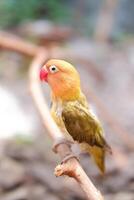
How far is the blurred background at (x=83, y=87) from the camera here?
2.26 meters

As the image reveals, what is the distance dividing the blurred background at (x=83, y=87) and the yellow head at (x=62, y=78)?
1.16 metres

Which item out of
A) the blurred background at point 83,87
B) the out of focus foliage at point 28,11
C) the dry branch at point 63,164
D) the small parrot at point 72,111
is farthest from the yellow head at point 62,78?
the out of focus foliage at point 28,11

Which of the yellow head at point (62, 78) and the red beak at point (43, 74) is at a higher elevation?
the red beak at point (43, 74)

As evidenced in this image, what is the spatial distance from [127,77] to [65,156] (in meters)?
2.53

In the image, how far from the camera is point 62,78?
2.90 feet

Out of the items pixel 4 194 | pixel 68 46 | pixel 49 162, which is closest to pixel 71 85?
pixel 4 194

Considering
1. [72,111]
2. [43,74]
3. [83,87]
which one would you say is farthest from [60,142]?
[83,87]

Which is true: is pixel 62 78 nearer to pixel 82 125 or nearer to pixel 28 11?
pixel 82 125

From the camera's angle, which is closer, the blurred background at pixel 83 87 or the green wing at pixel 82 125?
the green wing at pixel 82 125

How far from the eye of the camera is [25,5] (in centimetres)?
418

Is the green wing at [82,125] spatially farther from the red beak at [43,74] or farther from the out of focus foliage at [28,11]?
the out of focus foliage at [28,11]

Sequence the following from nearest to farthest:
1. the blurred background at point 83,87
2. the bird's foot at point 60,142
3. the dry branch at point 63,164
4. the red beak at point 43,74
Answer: the dry branch at point 63,164
the red beak at point 43,74
the bird's foot at point 60,142
the blurred background at point 83,87

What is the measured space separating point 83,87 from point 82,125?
1.72 metres

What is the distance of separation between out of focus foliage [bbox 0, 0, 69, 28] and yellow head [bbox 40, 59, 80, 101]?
3.27 metres
